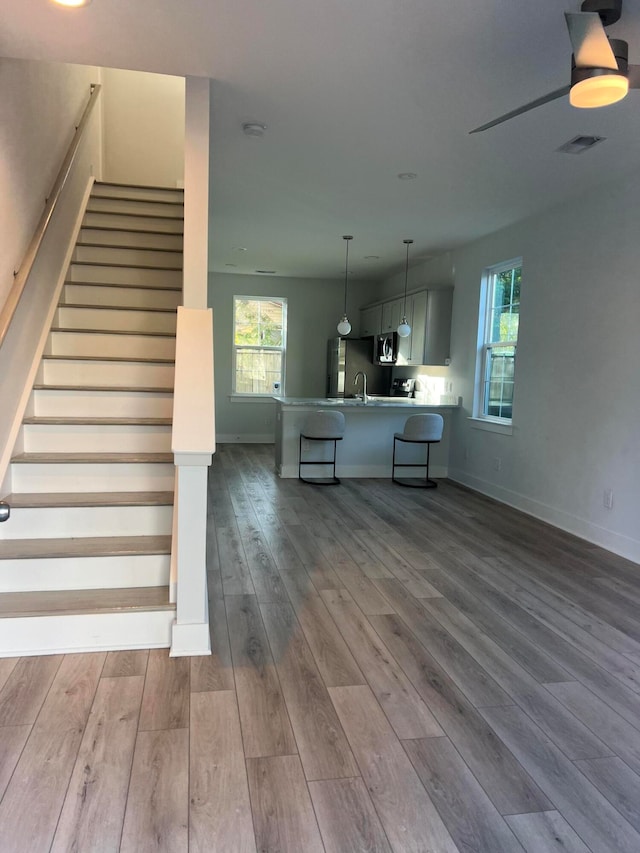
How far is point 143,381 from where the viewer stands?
369 centimetres

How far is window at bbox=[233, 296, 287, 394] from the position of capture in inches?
356

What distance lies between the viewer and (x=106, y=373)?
3660mm

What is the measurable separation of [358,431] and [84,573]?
4230mm

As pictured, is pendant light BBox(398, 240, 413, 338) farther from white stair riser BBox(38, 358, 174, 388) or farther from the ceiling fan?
the ceiling fan

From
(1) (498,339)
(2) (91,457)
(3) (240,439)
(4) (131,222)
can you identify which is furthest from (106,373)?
(3) (240,439)

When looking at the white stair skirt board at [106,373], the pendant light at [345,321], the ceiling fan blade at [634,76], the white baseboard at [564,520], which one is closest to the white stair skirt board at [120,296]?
the white stair skirt board at [106,373]

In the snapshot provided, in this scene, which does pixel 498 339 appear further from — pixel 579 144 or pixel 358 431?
pixel 579 144

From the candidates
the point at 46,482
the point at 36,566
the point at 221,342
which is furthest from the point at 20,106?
the point at 221,342

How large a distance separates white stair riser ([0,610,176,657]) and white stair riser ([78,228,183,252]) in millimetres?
3217

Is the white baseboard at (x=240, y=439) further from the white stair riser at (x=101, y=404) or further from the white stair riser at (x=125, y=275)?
the white stair riser at (x=101, y=404)

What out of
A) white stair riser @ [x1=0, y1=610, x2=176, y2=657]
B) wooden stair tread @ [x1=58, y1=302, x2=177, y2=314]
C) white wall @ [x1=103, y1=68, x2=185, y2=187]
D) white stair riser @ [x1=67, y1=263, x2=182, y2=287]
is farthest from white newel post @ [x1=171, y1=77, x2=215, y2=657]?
white wall @ [x1=103, y1=68, x2=185, y2=187]

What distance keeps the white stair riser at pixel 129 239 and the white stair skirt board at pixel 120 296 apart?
1.91 feet

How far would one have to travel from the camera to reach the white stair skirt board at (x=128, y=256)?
4.56 metres

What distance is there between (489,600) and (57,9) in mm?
3434
